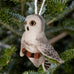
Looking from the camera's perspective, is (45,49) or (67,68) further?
(67,68)

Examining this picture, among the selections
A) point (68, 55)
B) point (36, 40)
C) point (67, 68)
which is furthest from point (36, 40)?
point (67, 68)

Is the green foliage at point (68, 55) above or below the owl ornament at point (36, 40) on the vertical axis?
below

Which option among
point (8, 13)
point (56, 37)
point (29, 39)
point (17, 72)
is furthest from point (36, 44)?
point (56, 37)

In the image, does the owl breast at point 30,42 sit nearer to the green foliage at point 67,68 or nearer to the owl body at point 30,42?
the owl body at point 30,42

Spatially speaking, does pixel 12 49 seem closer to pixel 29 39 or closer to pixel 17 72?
pixel 29 39

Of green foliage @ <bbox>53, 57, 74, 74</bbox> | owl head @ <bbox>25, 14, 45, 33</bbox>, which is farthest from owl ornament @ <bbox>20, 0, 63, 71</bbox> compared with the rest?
green foliage @ <bbox>53, 57, 74, 74</bbox>

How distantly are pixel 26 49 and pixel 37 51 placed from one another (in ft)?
0.11

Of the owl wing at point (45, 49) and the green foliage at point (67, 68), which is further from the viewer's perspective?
the green foliage at point (67, 68)

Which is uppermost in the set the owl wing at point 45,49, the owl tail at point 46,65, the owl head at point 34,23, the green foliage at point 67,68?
the owl head at point 34,23

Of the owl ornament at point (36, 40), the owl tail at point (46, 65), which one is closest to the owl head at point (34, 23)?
the owl ornament at point (36, 40)

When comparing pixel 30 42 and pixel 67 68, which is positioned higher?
pixel 30 42

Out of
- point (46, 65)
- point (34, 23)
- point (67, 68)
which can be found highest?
point (34, 23)

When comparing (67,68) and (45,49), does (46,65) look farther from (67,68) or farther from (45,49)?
(67,68)

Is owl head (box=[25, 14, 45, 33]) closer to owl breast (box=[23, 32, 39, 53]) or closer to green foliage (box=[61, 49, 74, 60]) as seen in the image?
owl breast (box=[23, 32, 39, 53])
